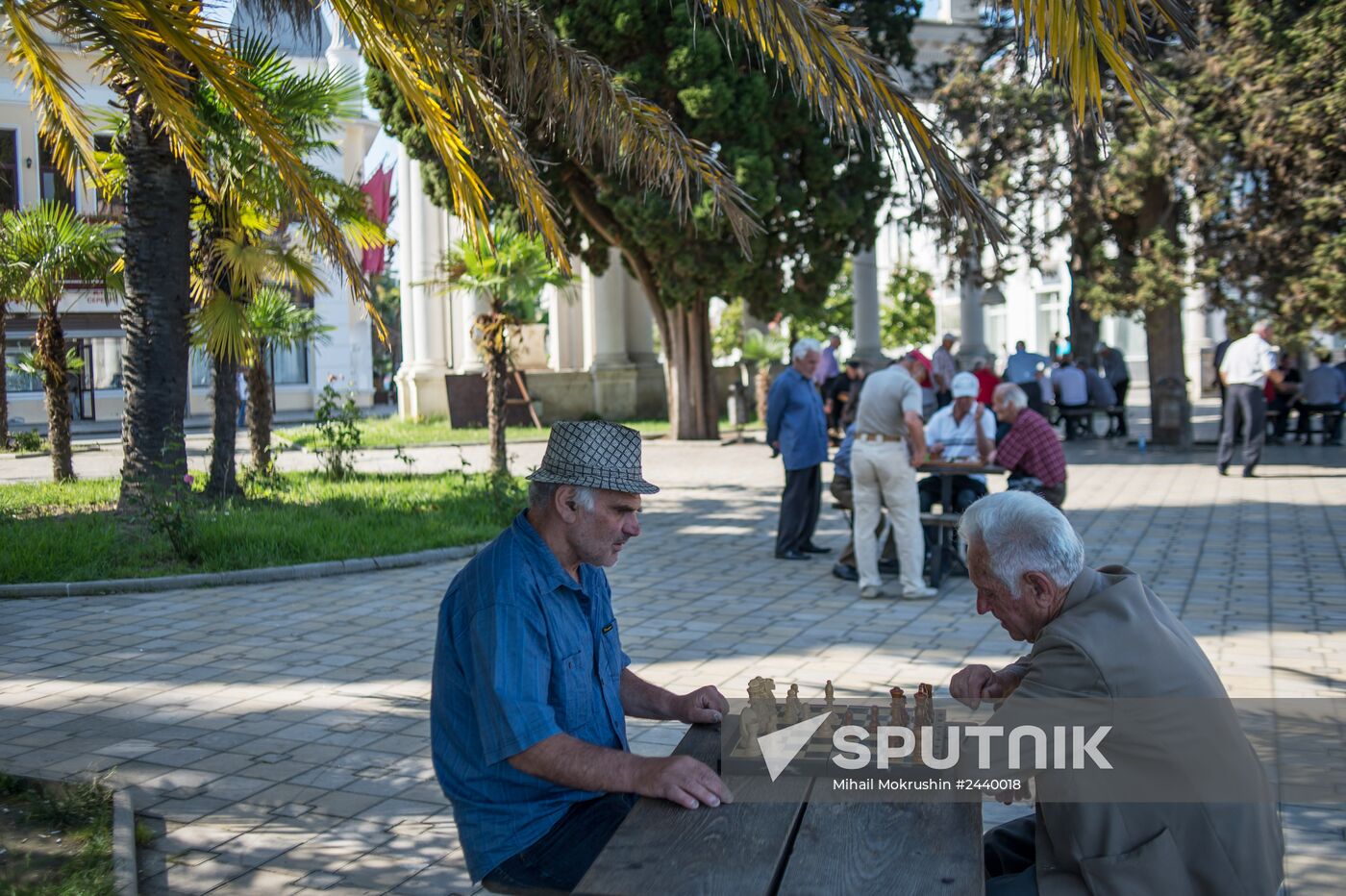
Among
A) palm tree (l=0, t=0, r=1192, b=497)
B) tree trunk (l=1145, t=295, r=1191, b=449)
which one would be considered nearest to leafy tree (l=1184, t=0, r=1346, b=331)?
tree trunk (l=1145, t=295, r=1191, b=449)

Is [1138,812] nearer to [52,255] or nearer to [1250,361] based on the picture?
[1250,361]

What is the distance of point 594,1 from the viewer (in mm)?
19938

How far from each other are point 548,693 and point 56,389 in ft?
56.0

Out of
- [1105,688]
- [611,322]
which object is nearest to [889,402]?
[1105,688]

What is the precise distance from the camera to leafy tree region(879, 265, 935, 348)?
4734cm

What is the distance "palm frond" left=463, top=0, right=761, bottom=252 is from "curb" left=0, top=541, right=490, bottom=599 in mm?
5267

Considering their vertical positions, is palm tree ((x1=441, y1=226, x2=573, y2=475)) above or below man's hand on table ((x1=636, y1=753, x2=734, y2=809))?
above

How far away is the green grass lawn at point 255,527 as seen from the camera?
36.6 ft

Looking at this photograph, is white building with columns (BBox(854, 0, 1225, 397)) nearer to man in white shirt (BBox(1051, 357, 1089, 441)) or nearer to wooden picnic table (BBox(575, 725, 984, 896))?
man in white shirt (BBox(1051, 357, 1089, 441))

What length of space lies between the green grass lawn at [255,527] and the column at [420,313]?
16065mm

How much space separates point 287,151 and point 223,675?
3056 millimetres

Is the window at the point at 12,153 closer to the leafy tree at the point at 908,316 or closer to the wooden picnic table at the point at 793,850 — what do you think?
the leafy tree at the point at 908,316

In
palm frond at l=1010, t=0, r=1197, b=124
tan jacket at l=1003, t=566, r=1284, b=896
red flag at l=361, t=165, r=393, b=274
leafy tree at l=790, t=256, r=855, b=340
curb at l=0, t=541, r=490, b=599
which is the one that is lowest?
curb at l=0, t=541, r=490, b=599

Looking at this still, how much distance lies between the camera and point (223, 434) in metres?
14.2
